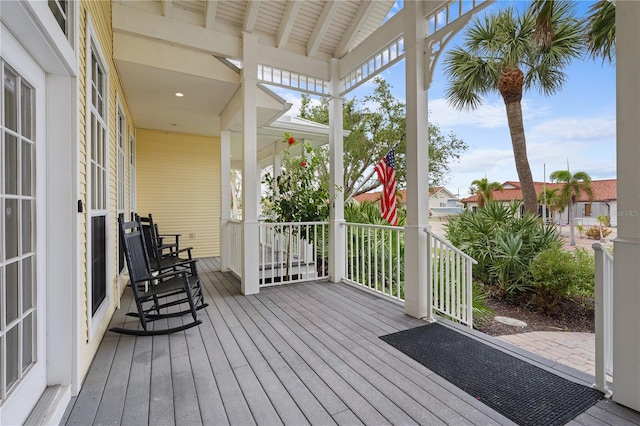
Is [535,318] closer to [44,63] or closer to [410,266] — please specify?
[410,266]

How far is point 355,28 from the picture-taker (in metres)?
4.22

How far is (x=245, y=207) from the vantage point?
413 centimetres

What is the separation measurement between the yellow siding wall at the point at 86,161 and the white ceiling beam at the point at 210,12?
1025 millimetres

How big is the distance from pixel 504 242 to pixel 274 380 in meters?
4.62

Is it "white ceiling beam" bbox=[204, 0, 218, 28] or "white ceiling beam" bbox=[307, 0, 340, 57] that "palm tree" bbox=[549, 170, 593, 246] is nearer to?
"white ceiling beam" bbox=[307, 0, 340, 57]

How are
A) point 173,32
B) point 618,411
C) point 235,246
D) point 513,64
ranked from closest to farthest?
point 618,411 → point 173,32 → point 235,246 → point 513,64

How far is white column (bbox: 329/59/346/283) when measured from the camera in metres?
4.63

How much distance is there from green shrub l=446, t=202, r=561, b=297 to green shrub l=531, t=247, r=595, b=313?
0.81 feet

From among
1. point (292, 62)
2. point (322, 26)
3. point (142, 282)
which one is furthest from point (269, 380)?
point (322, 26)

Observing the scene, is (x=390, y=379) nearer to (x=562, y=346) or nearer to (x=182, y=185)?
(x=562, y=346)

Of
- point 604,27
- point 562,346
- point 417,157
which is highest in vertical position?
point 604,27

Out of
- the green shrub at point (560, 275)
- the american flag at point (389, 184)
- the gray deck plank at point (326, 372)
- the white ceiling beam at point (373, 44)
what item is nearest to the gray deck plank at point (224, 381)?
the gray deck plank at point (326, 372)

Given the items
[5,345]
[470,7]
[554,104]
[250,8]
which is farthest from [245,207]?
[554,104]

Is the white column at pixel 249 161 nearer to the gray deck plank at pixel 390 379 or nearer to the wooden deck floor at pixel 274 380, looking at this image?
the wooden deck floor at pixel 274 380
